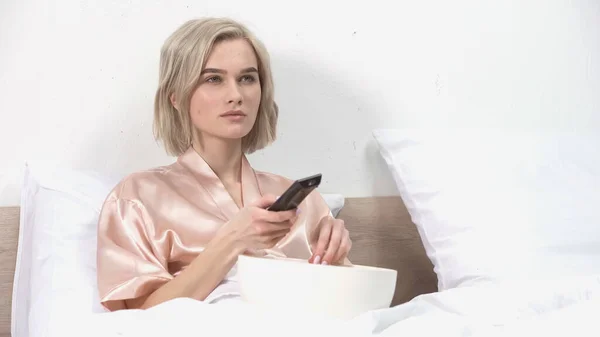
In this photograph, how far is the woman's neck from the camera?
1463mm

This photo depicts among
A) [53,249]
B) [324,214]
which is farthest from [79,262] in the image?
[324,214]

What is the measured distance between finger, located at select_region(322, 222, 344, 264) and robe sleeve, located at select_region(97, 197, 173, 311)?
244mm

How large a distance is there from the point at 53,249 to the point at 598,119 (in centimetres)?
Result: 135

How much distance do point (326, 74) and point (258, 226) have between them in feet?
2.22

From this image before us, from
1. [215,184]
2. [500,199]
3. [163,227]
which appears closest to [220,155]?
[215,184]

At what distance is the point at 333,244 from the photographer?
4.18 ft

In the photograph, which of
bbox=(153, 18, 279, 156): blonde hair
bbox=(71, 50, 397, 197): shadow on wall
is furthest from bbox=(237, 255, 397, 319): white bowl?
bbox=(71, 50, 397, 197): shadow on wall

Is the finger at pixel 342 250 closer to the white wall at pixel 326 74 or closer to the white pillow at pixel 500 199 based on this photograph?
the white pillow at pixel 500 199

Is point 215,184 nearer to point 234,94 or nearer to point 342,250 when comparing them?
point 234,94

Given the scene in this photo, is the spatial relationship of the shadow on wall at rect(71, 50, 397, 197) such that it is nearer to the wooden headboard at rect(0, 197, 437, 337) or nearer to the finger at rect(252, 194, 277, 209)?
the wooden headboard at rect(0, 197, 437, 337)

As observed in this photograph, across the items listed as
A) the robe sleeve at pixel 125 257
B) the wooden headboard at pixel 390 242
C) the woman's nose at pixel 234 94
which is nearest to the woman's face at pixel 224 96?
the woman's nose at pixel 234 94

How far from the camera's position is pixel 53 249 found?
138cm

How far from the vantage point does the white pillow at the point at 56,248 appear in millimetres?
1289

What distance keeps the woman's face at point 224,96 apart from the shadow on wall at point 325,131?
283 millimetres
